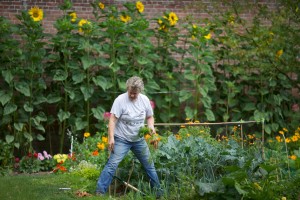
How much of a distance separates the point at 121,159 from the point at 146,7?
5968 millimetres

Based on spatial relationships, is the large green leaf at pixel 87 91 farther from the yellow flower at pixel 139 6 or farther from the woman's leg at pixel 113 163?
the woman's leg at pixel 113 163

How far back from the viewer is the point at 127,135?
827cm

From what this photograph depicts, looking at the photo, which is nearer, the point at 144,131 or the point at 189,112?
the point at 144,131

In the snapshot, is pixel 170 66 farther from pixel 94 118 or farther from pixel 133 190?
pixel 133 190

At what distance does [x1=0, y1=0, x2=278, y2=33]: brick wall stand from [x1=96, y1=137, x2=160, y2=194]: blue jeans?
5.22 m

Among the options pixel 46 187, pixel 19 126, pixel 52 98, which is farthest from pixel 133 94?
pixel 52 98

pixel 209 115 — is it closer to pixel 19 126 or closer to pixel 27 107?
pixel 27 107

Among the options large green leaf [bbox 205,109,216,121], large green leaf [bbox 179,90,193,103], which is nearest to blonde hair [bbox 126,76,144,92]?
large green leaf [bbox 179,90,193,103]

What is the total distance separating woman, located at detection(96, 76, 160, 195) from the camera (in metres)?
8.23

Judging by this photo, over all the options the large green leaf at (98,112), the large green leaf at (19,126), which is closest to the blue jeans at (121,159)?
the large green leaf at (98,112)

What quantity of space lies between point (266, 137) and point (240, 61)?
1.54 metres

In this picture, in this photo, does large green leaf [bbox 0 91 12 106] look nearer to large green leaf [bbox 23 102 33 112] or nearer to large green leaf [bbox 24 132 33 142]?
large green leaf [bbox 23 102 33 112]

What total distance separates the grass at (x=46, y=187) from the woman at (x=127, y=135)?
29 cm

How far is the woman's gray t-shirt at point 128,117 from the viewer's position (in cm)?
826
